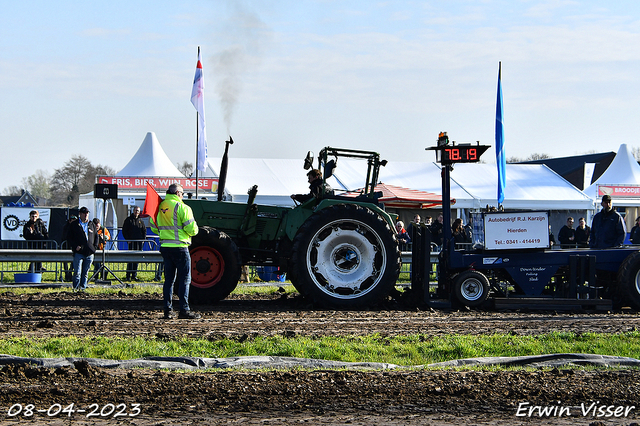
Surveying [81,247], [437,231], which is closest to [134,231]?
[81,247]

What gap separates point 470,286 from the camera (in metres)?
10.1

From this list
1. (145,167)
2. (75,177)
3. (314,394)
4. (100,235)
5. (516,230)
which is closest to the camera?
(314,394)

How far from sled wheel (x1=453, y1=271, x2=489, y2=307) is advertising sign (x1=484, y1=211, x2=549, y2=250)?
0.53m

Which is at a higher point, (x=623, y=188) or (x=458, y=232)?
(x=623, y=188)

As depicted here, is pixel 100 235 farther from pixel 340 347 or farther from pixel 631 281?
pixel 631 281

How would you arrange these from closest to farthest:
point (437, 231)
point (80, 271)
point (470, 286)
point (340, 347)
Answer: point (340, 347) → point (470, 286) → point (80, 271) → point (437, 231)

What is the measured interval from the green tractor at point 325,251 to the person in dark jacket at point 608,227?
3960 millimetres

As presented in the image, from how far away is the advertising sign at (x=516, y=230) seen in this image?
10.2 m

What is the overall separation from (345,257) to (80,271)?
634 centimetres

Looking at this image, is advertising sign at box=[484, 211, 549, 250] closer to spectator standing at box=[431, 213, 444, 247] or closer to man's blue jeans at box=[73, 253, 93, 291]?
spectator standing at box=[431, 213, 444, 247]

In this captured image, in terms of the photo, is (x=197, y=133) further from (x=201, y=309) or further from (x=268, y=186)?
(x=201, y=309)

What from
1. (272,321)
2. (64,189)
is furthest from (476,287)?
(64,189)

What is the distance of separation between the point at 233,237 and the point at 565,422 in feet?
22.4

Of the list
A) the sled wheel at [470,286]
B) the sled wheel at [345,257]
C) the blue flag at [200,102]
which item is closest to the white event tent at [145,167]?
the blue flag at [200,102]
